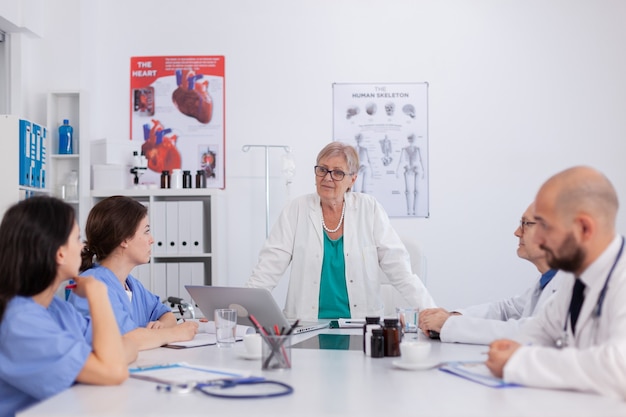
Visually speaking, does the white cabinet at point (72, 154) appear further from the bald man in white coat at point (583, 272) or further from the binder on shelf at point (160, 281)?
the bald man in white coat at point (583, 272)

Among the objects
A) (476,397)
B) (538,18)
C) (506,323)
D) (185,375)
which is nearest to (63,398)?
(185,375)

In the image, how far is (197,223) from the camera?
4.48 meters

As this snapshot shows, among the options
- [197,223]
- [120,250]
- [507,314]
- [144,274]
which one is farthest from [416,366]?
[144,274]

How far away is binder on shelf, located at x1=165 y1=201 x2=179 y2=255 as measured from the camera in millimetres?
4480

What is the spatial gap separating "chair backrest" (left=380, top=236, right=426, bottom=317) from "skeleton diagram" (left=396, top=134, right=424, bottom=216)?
1.19 meters

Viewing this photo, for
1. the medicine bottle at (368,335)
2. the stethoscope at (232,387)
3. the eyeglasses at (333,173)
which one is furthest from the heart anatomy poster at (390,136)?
the stethoscope at (232,387)

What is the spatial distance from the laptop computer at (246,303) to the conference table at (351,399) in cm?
49

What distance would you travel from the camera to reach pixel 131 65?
4969 millimetres

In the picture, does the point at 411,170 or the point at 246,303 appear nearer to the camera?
the point at 246,303

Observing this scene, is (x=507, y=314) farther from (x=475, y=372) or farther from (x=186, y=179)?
(x=186, y=179)

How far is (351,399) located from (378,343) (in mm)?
535

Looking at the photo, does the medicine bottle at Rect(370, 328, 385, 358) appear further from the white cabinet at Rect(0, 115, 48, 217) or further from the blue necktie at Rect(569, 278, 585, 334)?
the white cabinet at Rect(0, 115, 48, 217)

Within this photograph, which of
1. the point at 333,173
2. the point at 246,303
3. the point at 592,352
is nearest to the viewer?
the point at 592,352

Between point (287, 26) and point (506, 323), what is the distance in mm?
3193
